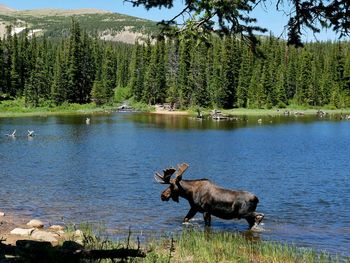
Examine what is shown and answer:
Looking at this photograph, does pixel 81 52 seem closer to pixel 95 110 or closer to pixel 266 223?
pixel 95 110

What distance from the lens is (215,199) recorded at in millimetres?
17125

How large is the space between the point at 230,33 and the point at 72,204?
14.6 metres

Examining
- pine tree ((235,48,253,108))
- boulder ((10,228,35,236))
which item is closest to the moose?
boulder ((10,228,35,236))

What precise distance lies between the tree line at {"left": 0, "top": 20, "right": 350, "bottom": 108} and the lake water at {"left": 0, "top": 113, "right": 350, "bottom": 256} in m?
58.2

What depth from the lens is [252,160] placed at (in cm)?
3966

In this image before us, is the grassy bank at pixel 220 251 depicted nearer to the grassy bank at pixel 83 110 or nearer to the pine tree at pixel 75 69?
the grassy bank at pixel 83 110

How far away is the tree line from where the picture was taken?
4732 inches

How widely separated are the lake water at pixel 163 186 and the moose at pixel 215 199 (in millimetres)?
634

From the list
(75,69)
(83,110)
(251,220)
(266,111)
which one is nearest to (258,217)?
(251,220)

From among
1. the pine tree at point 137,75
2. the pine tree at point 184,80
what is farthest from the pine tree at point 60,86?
the pine tree at point 184,80

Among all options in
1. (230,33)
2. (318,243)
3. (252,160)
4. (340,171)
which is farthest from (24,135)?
(230,33)

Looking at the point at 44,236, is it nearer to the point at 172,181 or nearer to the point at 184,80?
the point at 172,181

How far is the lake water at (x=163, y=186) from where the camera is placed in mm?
18859

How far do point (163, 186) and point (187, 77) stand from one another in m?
93.6
